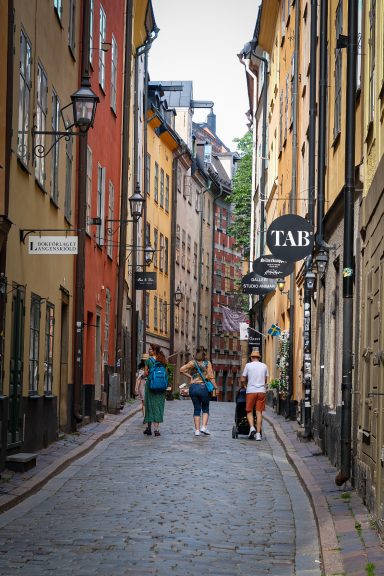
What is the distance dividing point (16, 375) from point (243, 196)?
152ft

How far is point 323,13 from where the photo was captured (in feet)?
66.2

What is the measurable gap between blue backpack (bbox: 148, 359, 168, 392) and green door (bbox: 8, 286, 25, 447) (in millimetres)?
5999

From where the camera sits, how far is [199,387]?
2269 centimetres

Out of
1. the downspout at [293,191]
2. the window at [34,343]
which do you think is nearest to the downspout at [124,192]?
the downspout at [293,191]

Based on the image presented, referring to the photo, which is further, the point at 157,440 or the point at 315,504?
the point at 157,440

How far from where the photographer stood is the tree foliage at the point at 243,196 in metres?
61.8

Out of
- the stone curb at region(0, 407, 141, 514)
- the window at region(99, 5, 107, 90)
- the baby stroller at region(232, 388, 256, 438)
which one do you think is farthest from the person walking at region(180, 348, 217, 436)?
the window at region(99, 5, 107, 90)

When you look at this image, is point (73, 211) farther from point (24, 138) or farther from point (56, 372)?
point (24, 138)

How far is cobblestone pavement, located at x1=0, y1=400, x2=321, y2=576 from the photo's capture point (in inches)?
349

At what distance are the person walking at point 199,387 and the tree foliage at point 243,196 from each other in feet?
129

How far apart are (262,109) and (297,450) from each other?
33973 mm

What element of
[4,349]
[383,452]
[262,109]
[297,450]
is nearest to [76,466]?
[4,349]

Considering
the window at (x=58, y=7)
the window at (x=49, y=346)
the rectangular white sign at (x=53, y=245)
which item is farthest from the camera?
the window at (x=58, y=7)

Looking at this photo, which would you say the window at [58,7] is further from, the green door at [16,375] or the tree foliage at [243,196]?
the tree foliage at [243,196]
